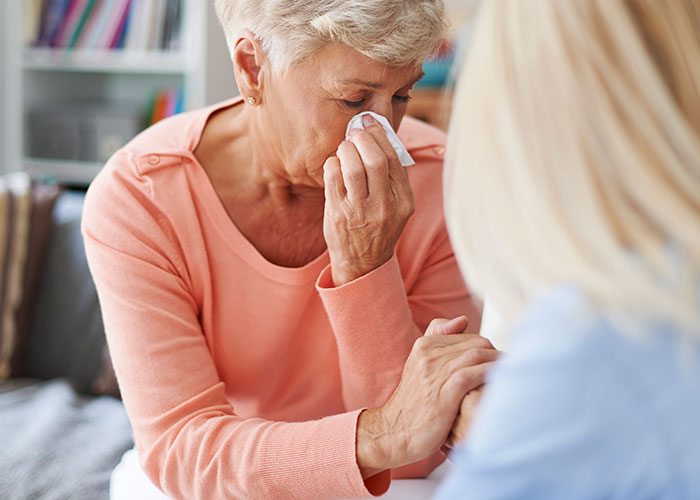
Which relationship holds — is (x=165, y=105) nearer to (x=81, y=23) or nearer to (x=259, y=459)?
(x=81, y=23)

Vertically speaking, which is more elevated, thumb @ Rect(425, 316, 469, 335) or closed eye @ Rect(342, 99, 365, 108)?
closed eye @ Rect(342, 99, 365, 108)

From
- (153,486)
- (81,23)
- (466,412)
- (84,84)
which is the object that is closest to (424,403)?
(466,412)

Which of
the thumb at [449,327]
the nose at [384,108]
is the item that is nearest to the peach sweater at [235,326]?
the thumb at [449,327]

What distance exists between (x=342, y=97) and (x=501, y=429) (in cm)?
68

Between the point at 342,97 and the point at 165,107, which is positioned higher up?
the point at 342,97

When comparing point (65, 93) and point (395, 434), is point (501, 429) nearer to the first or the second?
point (395, 434)

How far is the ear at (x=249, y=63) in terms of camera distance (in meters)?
1.21

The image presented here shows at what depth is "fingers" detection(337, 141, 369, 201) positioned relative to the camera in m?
1.16

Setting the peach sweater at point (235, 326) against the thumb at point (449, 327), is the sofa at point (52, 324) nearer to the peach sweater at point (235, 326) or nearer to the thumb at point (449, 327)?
the peach sweater at point (235, 326)

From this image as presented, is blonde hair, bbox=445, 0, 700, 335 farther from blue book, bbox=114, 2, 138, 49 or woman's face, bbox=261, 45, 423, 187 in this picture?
blue book, bbox=114, 2, 138, 49

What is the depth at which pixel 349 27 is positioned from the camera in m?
1.12

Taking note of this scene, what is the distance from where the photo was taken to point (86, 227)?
4.25 ft

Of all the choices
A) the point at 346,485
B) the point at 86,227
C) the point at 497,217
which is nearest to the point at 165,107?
the point at 86,227

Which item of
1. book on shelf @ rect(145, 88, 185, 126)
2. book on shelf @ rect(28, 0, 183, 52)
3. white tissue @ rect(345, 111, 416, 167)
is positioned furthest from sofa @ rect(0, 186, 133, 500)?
white tissue @ rect(345, 111, 416, 167)
